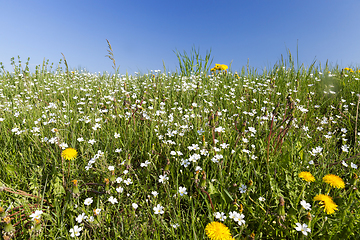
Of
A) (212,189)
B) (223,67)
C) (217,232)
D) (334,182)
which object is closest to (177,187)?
(212,189)

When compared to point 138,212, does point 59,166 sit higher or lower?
higher

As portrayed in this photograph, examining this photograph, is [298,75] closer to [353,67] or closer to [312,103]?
[312,103]

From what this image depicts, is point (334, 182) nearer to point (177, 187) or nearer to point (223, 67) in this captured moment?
point (177, 187)

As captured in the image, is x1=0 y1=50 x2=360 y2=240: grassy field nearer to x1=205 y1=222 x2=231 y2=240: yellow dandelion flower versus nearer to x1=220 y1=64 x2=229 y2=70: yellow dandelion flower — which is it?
x1=205 y1=222 x2=231 y2=240: yellow dandelion flower

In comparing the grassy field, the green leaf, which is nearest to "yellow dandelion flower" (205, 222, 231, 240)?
the grassy field

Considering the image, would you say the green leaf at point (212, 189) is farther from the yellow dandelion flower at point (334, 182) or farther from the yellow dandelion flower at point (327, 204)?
the yellow dandelion flower at point (334, 182)

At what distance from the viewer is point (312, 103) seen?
14.3 feet

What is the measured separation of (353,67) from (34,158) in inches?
376

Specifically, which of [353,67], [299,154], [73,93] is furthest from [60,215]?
[353,67]

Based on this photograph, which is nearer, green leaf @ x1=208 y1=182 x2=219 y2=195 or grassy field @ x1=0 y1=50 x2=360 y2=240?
grassy field @ x1=0 y1=50 x2=360 y2=240

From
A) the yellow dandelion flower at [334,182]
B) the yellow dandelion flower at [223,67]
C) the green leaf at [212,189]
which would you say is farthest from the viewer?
→ the yellow dandelion flower at [223,67]

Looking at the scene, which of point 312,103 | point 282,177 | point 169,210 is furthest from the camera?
point 312,103

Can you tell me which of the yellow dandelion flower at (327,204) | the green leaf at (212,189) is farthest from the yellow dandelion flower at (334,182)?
the green leaf at (212,189)

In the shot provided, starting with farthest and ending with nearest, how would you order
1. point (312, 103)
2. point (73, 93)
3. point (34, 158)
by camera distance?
point (73, 93) < point (312, 103) < point (34, 158)
